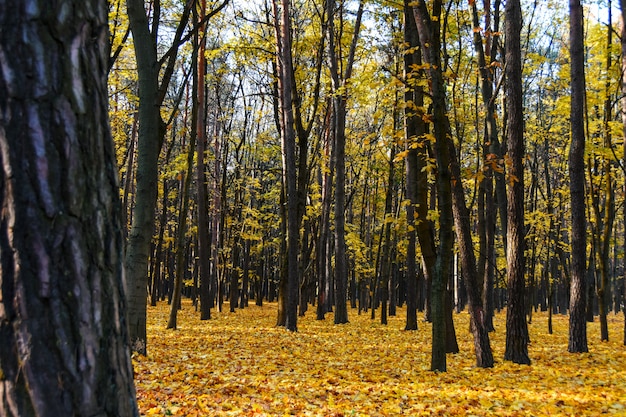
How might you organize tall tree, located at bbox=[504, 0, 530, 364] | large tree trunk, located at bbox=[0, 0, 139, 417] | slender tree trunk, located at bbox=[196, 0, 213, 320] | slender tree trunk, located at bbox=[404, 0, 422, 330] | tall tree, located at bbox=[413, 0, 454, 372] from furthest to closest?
slender tree trunk, located at bbox=[196, 0, 213, 320]
tall tree, located at bbox=[504, 0, 530, 364]
slender tree trunk, located at bbox=[404, 0, 422, 330]
tall tree, located at bbox=[413, 0, 454, 372]
large tree trunk, located at bbox=[0, 0, 139, 417]

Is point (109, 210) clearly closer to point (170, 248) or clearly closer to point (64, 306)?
point (64, 306)

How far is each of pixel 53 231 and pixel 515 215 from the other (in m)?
8.58

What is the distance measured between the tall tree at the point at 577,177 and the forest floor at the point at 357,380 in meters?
1.02

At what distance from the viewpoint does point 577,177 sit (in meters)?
10.5

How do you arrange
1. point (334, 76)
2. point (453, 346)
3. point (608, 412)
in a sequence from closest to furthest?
1. point (608, 412)
2. point (453, 346)
3. point (334, 76)

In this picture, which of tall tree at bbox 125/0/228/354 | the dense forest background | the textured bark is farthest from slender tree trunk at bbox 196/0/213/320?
tall tree at bbox 125/0/228/354

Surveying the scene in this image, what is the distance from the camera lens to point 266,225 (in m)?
29.5

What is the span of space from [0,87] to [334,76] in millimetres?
15484

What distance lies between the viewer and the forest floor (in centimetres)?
511

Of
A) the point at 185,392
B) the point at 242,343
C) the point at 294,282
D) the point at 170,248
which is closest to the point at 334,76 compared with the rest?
the point at 294,282

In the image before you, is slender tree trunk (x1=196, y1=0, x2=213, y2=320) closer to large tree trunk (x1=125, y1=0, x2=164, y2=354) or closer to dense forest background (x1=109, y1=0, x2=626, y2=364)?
dense forest background (x1=109, y1=0, x2=626, y2=364)

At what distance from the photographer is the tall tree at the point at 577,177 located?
1042 cm

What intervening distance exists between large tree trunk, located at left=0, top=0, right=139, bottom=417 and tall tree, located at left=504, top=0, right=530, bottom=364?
326 inches

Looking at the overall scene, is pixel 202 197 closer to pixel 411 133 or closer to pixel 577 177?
pixel 411 133
